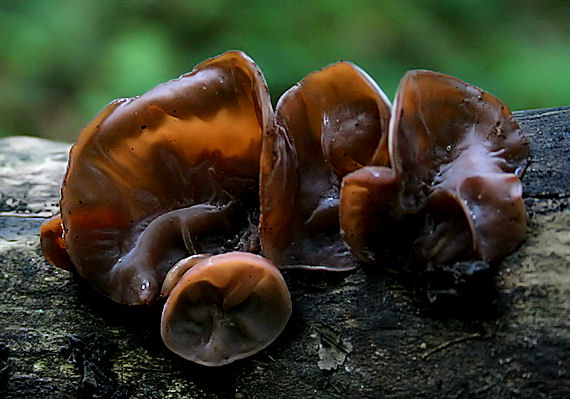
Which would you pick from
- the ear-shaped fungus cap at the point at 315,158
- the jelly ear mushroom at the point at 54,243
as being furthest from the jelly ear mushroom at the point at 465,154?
the jelly ear mushroom at the point at 54,243

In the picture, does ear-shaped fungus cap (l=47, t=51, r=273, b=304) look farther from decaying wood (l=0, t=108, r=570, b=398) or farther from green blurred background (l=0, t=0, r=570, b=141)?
green blurred background (l=0, t=0, r=570, b=141)

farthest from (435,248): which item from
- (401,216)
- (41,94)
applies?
(41,94)

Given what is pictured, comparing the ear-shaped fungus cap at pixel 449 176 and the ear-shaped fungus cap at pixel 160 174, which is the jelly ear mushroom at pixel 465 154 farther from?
the ear-shaped fungus cap at pixel 160 174

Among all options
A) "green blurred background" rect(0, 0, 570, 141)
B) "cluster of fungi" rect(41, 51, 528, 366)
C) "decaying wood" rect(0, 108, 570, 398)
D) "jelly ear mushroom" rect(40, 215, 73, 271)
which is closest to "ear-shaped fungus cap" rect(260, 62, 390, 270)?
"cluster of fungi" rect(41, 51, 528, 366)

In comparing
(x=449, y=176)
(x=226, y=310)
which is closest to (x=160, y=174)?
(x=226, y=310)

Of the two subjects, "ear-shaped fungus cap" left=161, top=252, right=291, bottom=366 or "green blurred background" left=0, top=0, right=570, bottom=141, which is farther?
"green blurred background" left=0, top=0, right=570, bottom=141

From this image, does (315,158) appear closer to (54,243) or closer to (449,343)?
(449,343)
